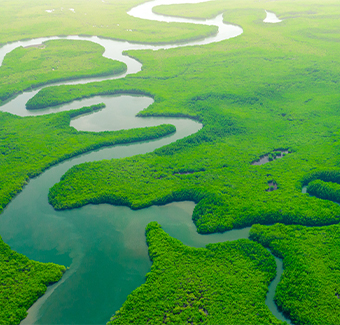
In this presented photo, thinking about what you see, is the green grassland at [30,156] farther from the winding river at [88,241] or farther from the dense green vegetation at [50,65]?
the dense green vegetation at [50,65]

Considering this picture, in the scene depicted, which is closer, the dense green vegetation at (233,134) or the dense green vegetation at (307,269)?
the dense green vegetation at (307,269)

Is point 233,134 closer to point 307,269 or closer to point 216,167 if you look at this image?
point 216,167

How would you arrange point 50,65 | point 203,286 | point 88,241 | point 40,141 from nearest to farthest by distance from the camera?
point 203,286 → point 88,241 → point 40,141 → point 50,65

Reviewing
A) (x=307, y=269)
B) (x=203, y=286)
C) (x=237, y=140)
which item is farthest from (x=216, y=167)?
(x=203, y=286)

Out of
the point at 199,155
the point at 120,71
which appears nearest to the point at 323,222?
the point at 199,155

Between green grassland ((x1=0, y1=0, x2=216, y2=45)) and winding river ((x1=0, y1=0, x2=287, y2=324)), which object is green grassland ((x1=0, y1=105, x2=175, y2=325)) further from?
green grassland ((x1=0, y1=0, x2=216, y2=45))

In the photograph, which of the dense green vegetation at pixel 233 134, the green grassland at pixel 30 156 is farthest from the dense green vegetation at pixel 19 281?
the dense green vegetation at pixel 233 134

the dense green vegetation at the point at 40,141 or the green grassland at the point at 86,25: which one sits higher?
the green grassland at the point at 86,25
